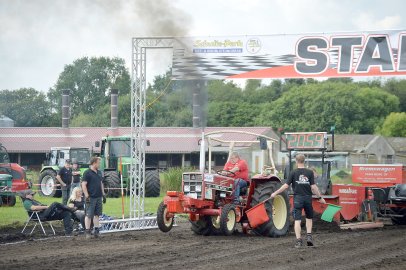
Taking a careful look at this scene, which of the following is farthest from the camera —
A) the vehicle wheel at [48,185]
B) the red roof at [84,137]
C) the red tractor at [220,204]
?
the red roof at [84,137]

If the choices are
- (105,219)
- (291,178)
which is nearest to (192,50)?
(105,219)

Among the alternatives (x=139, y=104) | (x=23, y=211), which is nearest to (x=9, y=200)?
(x=23, y=211)

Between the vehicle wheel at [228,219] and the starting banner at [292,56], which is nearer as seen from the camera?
the vehicle wheel at [228,219]

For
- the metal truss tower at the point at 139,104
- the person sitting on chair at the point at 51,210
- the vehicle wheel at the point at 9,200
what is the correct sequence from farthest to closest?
1. the vehicle wheel at the point at 9,200
2. the metal truss tower at the point at 139,104
3. the person sitting on chair at the point at 51,210

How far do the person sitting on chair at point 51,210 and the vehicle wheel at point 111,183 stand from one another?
1359 cm

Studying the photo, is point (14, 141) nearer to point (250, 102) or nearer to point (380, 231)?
point (250, 102)

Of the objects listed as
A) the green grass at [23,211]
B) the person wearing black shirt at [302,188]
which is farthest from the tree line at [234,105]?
the person wearing black shirt at [302,188]

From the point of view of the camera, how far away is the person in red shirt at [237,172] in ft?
51.2

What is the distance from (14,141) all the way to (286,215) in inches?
1673

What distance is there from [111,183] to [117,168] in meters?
1.48

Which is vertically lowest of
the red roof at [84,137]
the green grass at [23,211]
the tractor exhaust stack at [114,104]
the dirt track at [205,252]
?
the green grass at [23,211]

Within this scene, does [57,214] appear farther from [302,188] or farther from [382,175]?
[382,175]

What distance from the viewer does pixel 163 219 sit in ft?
51.1

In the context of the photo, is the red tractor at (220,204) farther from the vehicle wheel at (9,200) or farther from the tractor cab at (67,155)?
the tractor cab at (67,155)
